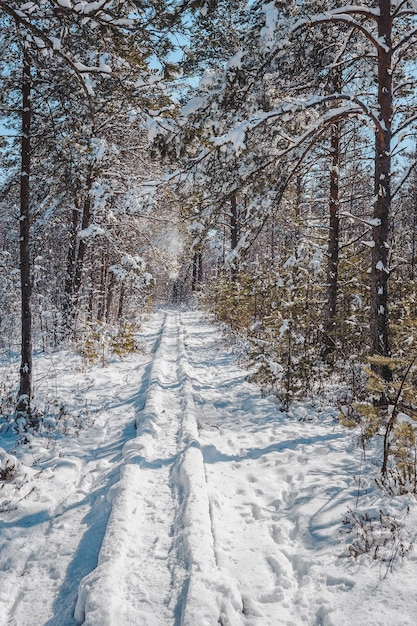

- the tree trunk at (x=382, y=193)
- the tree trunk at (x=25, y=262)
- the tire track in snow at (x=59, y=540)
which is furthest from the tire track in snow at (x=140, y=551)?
the tree trunk at (x=382, y=193)

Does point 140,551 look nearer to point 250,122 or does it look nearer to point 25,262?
point 25,262

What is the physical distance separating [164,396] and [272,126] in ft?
16.9

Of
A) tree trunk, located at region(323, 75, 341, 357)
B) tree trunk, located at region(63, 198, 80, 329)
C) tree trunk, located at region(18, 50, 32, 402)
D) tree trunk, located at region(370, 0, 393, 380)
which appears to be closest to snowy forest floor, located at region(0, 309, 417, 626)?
tree trunk, located at region(18, 50, 32, 402)

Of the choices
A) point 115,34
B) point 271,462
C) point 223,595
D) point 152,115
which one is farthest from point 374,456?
point 115,34

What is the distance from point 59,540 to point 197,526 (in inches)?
49.8

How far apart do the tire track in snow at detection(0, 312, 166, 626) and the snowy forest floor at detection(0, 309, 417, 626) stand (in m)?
0.01

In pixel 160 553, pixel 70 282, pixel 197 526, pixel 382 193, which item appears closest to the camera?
pixel 160 553

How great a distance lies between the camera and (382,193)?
6.15 metres

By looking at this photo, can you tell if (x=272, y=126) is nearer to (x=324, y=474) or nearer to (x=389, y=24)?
(x=389, y=24)

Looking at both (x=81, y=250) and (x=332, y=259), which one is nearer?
(x=332, y=259)

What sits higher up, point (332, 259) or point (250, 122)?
point (250, 122)

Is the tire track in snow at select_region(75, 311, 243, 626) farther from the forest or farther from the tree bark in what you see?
the tree bark

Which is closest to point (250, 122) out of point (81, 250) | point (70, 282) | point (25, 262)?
point (25, 262)

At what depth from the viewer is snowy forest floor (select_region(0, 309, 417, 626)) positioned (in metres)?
2.63
